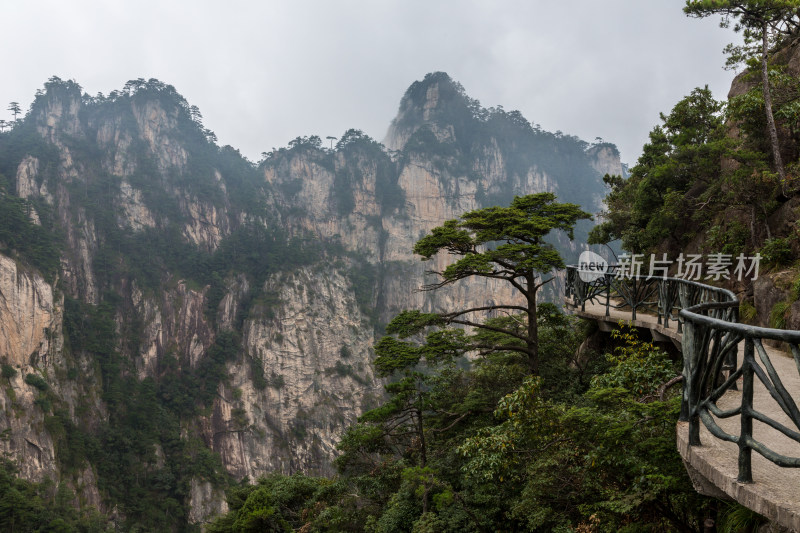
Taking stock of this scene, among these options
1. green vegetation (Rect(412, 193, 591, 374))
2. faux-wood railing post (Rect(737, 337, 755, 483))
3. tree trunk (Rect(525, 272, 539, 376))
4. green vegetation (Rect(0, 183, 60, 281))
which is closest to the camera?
faux-wood railing post (Rect(737, 337, 755, 483))

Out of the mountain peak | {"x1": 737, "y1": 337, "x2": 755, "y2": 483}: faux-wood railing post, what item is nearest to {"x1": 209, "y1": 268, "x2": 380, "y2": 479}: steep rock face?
the mountain peak

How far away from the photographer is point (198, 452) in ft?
149

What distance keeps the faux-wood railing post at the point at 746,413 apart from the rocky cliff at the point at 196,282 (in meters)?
46.0

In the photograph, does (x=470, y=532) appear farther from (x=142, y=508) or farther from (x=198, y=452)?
(x=198, y=452)

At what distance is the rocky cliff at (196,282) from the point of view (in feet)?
134

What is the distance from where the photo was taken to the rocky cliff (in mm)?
40781

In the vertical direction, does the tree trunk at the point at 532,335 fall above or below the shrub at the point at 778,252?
below

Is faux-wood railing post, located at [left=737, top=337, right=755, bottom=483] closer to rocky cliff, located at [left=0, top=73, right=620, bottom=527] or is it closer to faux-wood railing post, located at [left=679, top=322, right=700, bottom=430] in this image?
faux-wood railing post, located at [left=679, top=322, right=700, bottom=430]

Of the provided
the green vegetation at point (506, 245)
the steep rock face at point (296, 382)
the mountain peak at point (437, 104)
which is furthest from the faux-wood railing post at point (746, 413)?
the mountain peak at point (437, 104)

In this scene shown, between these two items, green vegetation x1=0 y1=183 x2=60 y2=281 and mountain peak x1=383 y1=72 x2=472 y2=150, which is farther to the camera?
mountain peak x1=383 y1=72 x2=472 y2=150

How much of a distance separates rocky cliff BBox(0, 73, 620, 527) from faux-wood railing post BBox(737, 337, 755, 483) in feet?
151

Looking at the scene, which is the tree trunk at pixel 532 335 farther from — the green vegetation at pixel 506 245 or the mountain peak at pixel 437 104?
the mountain peak at pixel 437 104

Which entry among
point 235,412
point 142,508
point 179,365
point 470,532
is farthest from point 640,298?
point 179,365

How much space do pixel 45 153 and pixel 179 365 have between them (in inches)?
1299
